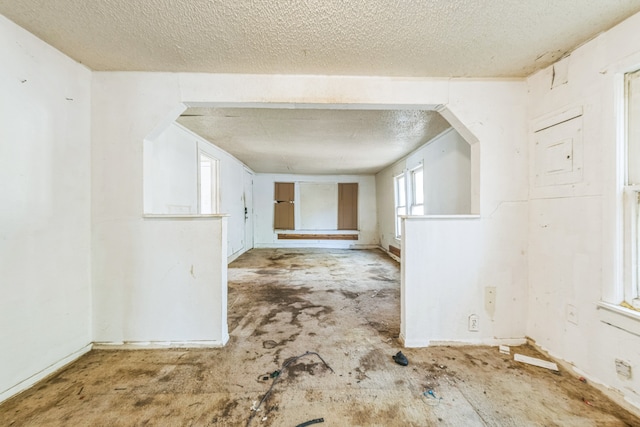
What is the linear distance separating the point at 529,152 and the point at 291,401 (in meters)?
2.56

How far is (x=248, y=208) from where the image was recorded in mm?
6941

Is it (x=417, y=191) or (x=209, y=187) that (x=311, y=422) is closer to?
(x=209, y=187)

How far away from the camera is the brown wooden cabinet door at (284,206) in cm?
766

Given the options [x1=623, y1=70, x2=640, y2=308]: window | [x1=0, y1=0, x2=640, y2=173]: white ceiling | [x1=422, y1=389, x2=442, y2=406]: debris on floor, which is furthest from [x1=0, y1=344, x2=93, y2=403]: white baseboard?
[x1=623, y1=70, x2=640, y2=308]: window

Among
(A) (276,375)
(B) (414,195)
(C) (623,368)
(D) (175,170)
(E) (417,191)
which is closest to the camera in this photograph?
(C) (623,368)

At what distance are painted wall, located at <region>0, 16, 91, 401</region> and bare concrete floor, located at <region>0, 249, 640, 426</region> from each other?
27cm

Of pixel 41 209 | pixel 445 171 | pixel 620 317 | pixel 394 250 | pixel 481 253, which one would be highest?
pixel 445 171

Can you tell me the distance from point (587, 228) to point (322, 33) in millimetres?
2141

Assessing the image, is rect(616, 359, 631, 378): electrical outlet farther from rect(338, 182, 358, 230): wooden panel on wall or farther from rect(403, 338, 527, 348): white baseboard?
rect(338, 182, 358, 230): wooden panel on wall

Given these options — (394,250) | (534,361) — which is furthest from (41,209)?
(394,250)

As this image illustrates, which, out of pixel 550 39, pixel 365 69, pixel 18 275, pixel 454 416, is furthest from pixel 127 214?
pixel 550 39

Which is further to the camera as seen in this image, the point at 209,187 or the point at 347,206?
the point at 347,206

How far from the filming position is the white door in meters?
6.61

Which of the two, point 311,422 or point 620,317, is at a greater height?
point 620,317
